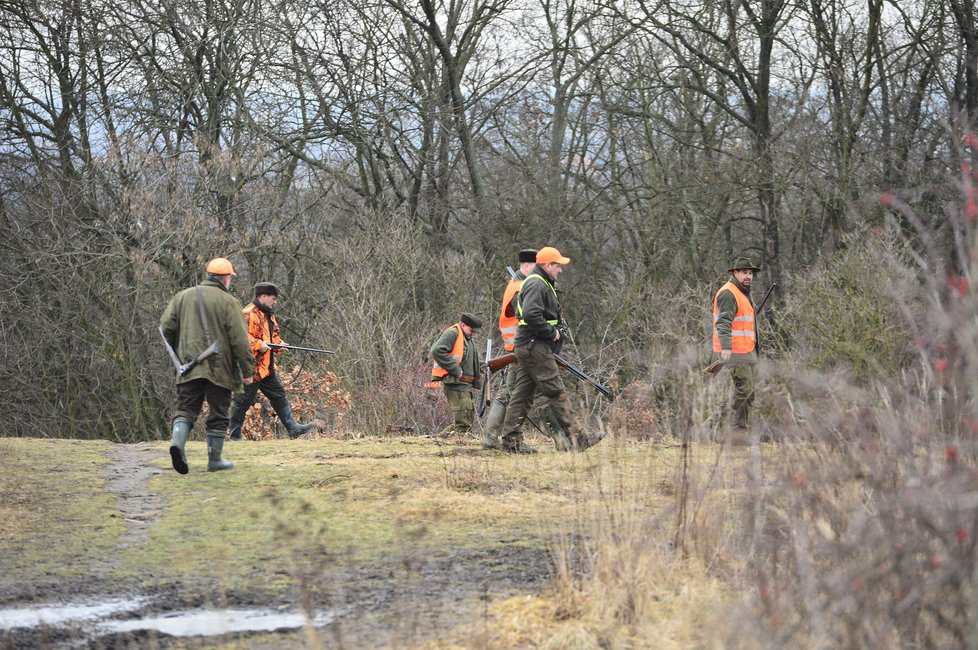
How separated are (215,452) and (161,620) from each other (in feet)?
17.3

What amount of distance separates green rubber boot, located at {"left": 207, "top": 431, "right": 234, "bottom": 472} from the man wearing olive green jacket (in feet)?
0.59

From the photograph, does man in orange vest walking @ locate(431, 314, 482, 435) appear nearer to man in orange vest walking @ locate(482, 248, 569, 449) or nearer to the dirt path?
man in orange vest walking @ locate(482, 248, 569, 449)

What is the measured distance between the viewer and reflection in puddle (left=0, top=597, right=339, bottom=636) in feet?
18.6

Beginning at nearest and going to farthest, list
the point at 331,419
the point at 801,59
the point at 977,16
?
the point at 331,419 < the point at 977,16 < the point at 801,59

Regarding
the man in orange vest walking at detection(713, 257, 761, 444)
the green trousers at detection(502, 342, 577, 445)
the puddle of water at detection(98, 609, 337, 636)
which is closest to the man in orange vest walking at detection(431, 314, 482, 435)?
the man in orange vest walking at detection(713, 257, 761, 444)

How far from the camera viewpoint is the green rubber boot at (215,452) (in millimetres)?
10984

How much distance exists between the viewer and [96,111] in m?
24.9

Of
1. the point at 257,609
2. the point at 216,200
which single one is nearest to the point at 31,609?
the point at 257,609

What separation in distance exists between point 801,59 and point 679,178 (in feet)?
11.1

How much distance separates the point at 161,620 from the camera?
587 centimetres

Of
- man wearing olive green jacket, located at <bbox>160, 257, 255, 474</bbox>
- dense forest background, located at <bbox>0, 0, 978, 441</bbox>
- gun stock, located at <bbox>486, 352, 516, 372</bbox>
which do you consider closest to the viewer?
man wearing olive green jacket, located at <bbox>160, 257, 255, 474</bbox>

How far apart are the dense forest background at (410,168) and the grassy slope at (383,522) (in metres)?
9.17

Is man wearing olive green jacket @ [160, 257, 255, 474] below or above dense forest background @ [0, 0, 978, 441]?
below

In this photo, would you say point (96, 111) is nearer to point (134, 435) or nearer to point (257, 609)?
point (134, 435)
